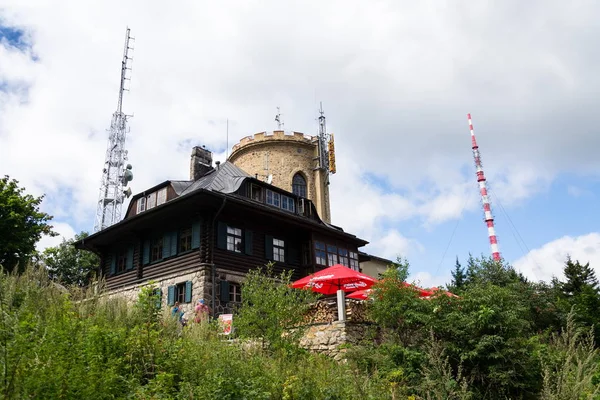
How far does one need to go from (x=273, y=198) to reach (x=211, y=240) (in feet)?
16.8

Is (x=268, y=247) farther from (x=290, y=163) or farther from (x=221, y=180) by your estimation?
(x=290, y=163)

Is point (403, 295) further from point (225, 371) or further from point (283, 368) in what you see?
point (225, 371)

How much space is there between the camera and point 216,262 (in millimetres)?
18203

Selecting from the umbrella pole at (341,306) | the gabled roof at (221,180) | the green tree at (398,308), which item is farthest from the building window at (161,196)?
the green tree at (398,308)

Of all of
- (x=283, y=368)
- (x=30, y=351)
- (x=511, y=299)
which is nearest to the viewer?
(x=30, y=351)

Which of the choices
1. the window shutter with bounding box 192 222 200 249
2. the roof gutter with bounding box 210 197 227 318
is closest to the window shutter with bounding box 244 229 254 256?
the roof gutter with bounding box 210 197 227 318

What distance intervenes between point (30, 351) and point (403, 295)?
8013 mm

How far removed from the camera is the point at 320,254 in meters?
22.1

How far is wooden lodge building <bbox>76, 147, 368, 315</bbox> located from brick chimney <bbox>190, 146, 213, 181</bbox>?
0.05 meters

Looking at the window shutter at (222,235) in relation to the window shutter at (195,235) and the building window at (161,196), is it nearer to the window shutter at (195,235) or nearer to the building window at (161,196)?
the window shutter at (195,235)

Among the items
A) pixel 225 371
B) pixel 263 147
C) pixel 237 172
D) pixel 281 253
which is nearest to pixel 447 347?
pixel 225 371

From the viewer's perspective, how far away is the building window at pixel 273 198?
22381 mm

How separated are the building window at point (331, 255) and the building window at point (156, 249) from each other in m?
7.38

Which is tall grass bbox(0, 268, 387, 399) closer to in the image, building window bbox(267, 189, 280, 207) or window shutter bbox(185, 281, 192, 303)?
window shutter bbox(185, 281, 192, 303)
